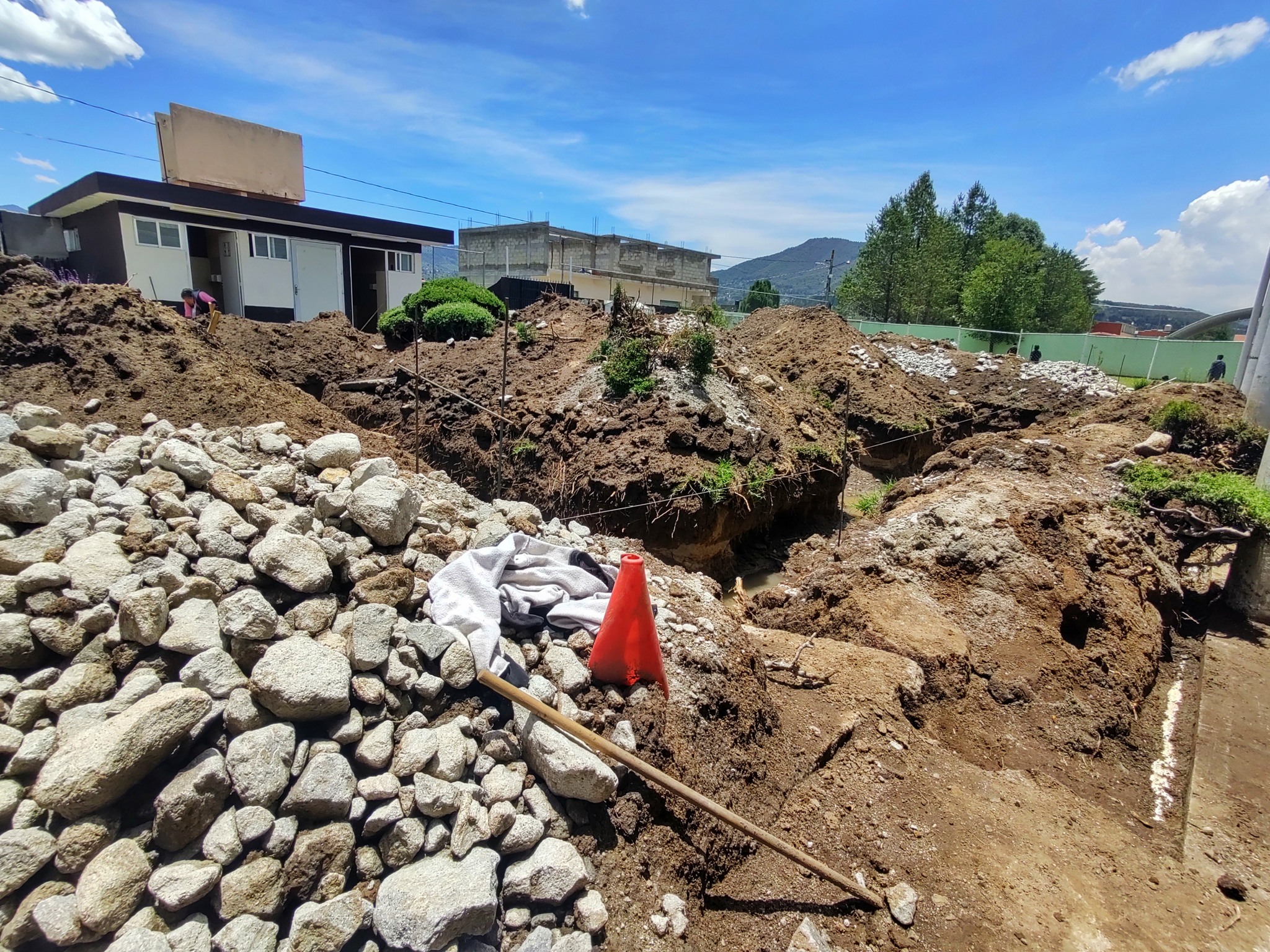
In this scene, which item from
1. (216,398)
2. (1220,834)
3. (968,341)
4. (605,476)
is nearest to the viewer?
(1220,834)

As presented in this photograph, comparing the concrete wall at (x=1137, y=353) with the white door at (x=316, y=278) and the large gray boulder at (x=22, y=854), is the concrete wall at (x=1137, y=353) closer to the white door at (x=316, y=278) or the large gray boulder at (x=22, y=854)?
the white door at (x=316, y=278)

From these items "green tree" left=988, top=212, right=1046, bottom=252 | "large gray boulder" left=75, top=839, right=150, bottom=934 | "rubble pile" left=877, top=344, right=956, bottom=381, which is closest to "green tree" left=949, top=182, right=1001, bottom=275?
"green tree" left=988, top=212, right=1046, bottom=252

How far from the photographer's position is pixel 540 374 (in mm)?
10508

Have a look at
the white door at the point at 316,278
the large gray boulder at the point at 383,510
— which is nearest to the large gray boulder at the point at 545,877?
the large gray boulder at the point at 383,510

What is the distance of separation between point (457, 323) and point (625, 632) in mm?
11659

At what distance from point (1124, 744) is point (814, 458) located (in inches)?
227

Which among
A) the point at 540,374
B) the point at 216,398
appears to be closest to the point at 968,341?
the point at 540,374

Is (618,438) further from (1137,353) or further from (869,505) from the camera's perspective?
(1137,353)

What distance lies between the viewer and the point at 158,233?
16.1m

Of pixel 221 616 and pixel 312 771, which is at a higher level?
pixel 221 616

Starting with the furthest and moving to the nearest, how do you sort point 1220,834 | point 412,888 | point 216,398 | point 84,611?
point 216,398 → point 1220,834 → point 84,611 → point 412,888

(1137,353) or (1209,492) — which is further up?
(1137,353)

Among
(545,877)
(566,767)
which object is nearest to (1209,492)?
(566,767)

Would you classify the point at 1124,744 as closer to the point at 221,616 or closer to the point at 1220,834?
the point at 1220,834
